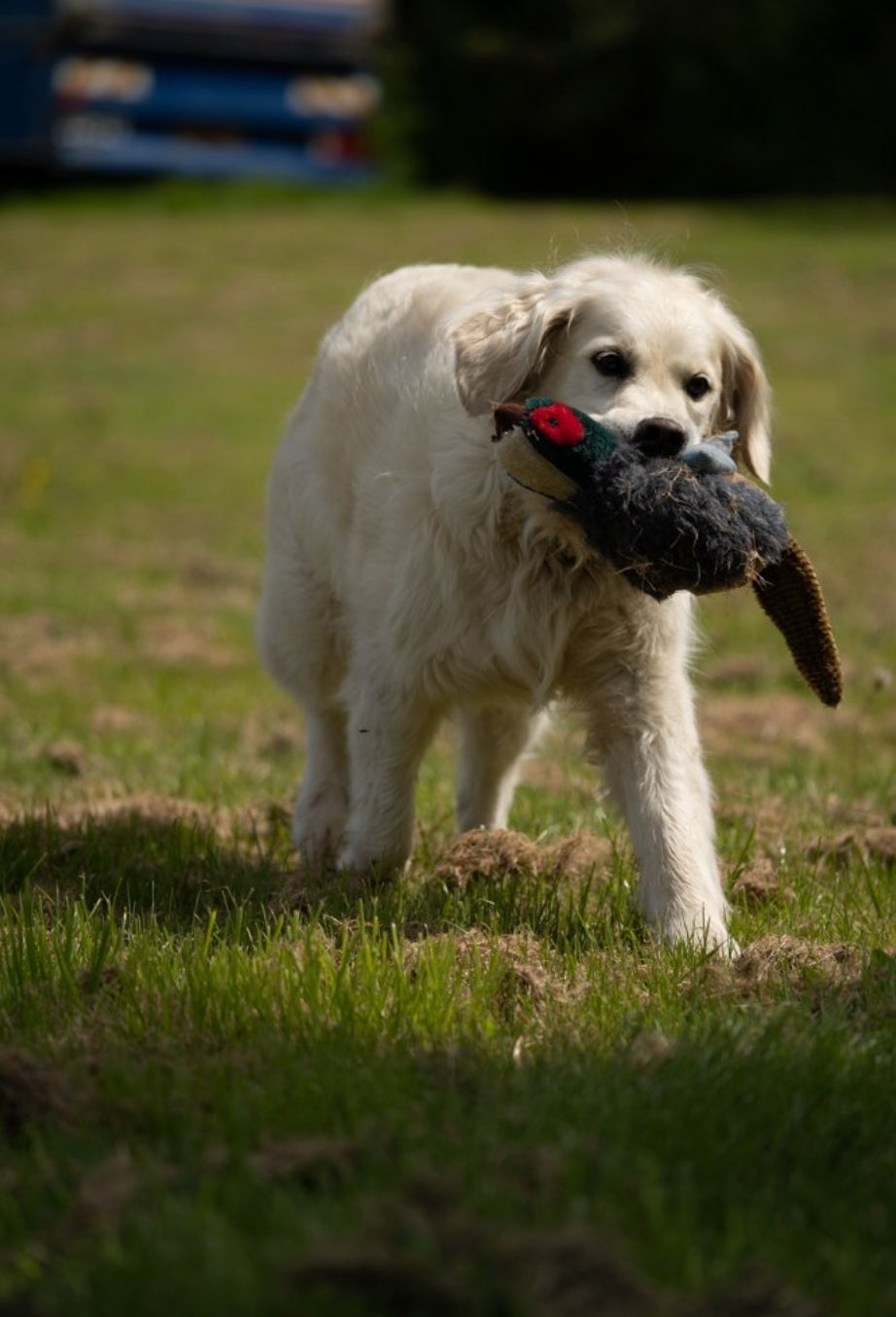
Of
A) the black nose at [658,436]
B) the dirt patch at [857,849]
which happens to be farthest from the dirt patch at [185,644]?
the black nose at [658,436]

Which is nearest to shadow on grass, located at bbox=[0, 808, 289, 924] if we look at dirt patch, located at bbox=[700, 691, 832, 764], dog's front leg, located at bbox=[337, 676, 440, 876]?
dog's front leg, located at bbox=[337, 676, 440, 876]

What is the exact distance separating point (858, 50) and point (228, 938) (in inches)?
1155

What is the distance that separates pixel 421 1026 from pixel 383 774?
1.43 meters

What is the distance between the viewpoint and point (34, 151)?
74.3 feet

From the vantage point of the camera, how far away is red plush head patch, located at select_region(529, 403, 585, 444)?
3.91 m

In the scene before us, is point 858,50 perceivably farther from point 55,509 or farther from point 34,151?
point 55,509

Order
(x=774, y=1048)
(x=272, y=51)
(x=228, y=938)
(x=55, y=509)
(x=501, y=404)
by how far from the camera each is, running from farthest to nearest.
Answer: (x=272, y=51) < (x=55, y=509) < (x=501, y=404) < (x=228, y=938) < (x=774, y=1048)

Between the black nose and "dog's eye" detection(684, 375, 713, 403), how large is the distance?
392mm

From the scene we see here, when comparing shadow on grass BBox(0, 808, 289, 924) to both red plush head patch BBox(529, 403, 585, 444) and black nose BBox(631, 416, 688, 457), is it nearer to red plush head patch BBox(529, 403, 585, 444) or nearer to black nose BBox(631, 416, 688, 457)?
red plush head patch BBox(529, 403, 585, 444)

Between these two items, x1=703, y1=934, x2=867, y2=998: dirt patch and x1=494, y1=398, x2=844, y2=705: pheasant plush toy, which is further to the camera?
x1=494, y1=398, x2=844, y2=705: pheasant plush toy

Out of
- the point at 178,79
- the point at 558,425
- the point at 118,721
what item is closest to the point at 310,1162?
the point at 558,425

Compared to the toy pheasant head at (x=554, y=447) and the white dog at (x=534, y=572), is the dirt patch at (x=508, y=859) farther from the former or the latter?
the toy pheasant head at (x=554, y=447)

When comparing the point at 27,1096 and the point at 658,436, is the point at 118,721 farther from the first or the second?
the point at 27,1096

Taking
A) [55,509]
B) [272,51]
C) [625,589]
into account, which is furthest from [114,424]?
[625,589]
